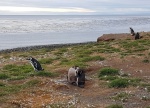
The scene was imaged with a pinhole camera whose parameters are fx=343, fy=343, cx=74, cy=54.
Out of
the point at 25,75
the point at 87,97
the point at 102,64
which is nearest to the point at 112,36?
the point at 102,64

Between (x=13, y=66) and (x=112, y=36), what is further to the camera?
(x=112, y=36)

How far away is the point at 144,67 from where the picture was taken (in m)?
18.6

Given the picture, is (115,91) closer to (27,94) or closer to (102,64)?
(27,94)

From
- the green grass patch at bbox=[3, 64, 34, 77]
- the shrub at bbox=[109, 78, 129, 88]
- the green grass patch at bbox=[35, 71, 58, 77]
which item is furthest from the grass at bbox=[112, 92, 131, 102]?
the green grass patch at bbox=[3, 64, 34, 77]

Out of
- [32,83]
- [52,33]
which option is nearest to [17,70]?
[32,83]

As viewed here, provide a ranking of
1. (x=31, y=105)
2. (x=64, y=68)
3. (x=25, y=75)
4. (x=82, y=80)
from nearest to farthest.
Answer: (x=31, y=105) → (x=82, y=80) → (x=25, y=75) → (x=64, y=68)

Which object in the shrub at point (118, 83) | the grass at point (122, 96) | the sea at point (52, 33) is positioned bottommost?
the grass at point (122, 96)

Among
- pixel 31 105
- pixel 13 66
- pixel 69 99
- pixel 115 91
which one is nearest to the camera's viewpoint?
pixel 31 105

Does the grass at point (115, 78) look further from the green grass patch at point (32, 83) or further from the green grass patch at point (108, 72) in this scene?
the green grass patch at point (32, 83)

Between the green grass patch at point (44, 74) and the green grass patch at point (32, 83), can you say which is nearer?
the green grass patch at point (32, 83)

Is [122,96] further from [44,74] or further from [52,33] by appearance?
[52,33]

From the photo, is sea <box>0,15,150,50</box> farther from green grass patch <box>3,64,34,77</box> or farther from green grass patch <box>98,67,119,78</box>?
green grass patch <box>98,67,119,78</box>

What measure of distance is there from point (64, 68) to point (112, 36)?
73.0ft

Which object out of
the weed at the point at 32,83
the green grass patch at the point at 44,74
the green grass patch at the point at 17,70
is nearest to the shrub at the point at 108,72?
the green grass patch at the point at 44,74
